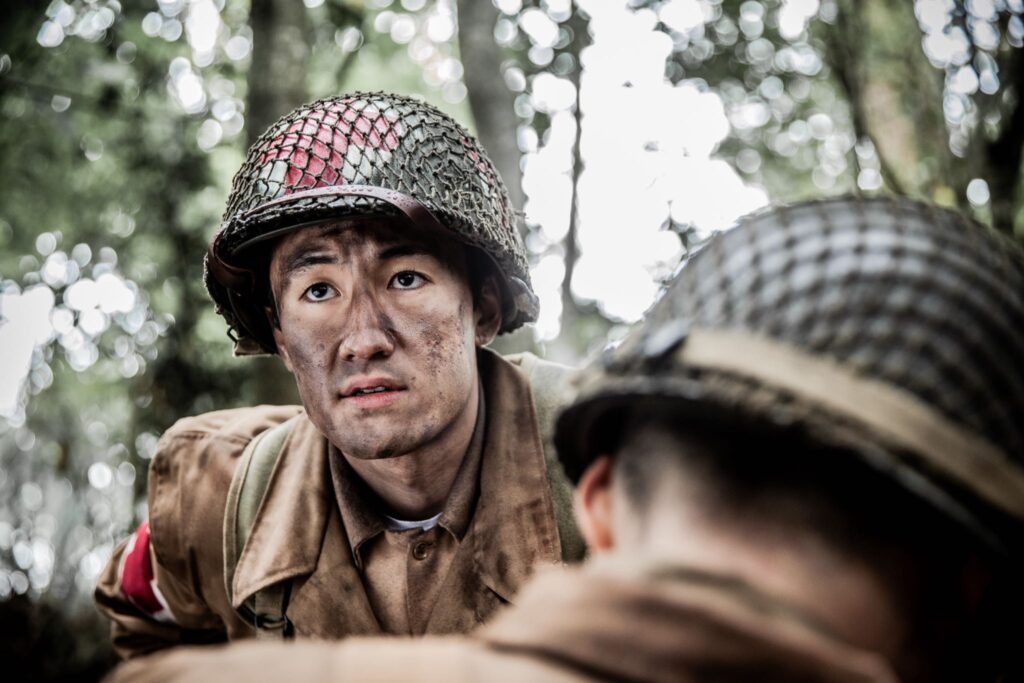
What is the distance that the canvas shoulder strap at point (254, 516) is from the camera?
263 centimetres

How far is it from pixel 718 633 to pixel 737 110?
7.81 meters

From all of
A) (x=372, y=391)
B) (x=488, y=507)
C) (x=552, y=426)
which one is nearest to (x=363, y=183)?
(x=372, y=391)

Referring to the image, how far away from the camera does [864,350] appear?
113 cm

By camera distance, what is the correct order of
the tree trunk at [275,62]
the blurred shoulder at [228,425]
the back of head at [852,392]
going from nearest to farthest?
the back of head at [852,392], the blurred shoulder at [228,425], the tree trunk at [275,62]

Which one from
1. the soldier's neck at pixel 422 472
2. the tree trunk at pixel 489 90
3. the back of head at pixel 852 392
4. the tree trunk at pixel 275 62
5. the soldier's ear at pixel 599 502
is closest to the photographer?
the back of head at pixel 852 392

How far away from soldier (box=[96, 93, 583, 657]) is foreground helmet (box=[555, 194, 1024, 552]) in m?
1.24

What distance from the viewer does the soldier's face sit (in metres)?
2.52

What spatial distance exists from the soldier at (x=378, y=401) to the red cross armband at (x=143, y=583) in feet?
1.01

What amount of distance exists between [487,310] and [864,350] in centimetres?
192

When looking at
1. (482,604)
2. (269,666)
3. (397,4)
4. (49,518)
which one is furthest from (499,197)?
(49,518)

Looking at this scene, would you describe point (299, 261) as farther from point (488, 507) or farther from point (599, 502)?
point (599, 502)

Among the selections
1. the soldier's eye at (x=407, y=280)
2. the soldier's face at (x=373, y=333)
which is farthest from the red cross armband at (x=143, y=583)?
the soldier's eye at (x=407, y=280)

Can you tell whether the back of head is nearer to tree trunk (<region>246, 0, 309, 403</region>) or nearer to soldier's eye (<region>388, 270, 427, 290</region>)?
soldier's eye (<region>388, 270, 427, 290</region>)

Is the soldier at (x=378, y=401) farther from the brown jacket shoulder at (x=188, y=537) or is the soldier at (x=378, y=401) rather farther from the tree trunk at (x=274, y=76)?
the tree trunk at (x=274, y=76)
